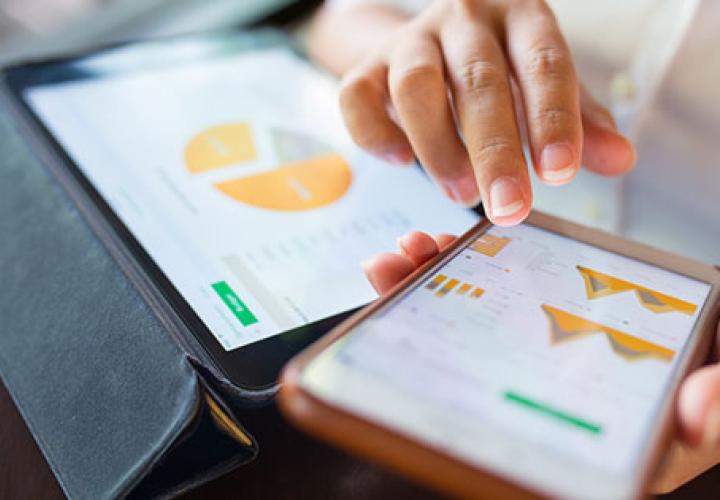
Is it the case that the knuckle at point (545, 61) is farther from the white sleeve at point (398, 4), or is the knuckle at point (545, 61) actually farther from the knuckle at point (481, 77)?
the white sleeve at point (398, 4)

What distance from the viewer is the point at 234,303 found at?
320 millimetres

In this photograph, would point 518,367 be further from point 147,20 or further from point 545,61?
point 147,20

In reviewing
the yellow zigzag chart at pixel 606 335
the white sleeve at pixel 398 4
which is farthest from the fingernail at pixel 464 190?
the white sleeve at pixel 398 4

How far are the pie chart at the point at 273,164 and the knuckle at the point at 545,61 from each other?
0.39ft

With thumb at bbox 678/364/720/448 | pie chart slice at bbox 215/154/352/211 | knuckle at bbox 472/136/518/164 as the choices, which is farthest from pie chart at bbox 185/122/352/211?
thumb at bbox 678/364/720/448

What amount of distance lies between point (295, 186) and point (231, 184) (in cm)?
4

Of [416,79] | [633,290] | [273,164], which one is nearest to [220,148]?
[273,164]

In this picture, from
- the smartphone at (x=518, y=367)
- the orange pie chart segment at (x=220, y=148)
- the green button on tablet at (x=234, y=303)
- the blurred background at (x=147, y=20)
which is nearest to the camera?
the smartphone at (x=518, y=367)

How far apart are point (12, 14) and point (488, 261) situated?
96 cm

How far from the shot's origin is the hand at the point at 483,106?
333mm

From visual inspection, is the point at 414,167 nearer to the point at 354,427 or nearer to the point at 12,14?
the point at 354,427

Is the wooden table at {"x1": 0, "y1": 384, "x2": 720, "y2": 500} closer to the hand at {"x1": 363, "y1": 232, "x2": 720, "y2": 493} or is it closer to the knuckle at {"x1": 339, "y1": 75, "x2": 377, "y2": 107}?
the hand at {"x1": 363, "y1": 232, "x2": 720, "y2": 493}

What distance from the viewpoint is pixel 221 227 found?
37 cm

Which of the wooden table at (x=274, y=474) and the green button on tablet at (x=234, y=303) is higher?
the green button on tablet at (x=234, y=303)
